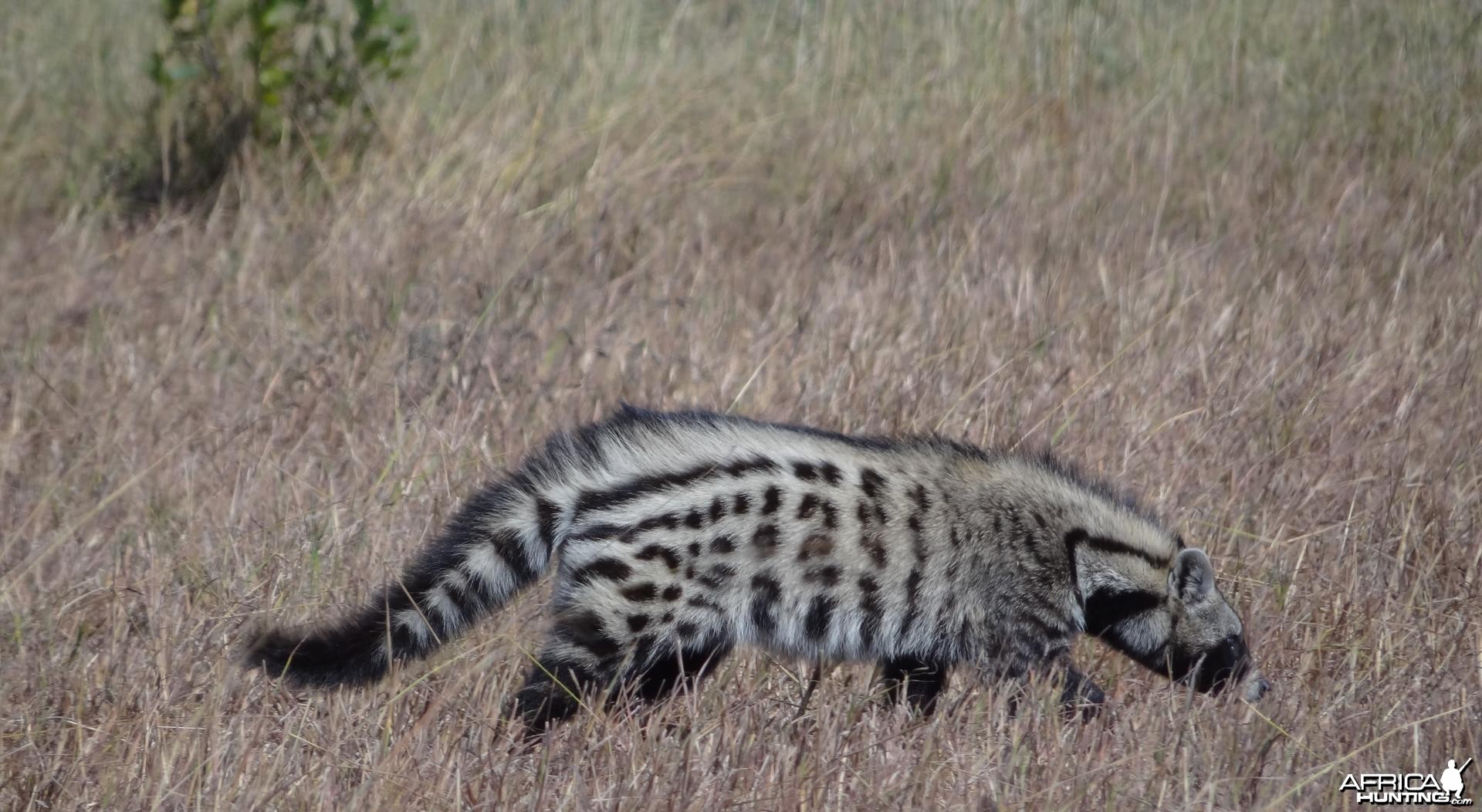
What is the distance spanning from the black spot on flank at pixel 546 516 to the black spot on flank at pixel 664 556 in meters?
0.33

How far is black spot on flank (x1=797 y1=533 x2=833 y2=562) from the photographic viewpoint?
5051 mm

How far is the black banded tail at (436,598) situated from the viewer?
453 centimetres

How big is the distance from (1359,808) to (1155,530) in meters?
1.54

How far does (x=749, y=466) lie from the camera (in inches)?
200

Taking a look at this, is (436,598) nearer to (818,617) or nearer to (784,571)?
(784,571)

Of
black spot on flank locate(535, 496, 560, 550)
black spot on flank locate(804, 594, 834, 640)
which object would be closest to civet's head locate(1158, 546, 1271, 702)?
black spot on flank locate(804, 594, 834, 640)

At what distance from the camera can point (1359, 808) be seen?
14.0ft

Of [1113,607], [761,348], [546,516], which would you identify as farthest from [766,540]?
[761,348]

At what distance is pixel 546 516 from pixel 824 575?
829 mm

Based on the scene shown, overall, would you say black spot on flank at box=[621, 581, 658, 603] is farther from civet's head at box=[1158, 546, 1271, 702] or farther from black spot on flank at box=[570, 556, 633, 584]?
civet's head at box=[1158, 546, 1271, 702]

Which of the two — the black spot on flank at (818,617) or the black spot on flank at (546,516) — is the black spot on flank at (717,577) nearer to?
the black spot on flank at (818,617)

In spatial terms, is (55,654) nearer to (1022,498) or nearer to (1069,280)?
(1022,498)

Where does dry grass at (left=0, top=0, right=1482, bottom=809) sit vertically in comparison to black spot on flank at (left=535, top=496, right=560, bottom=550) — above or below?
below

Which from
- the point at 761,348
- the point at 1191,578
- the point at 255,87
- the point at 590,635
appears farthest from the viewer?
the point at 255,87
